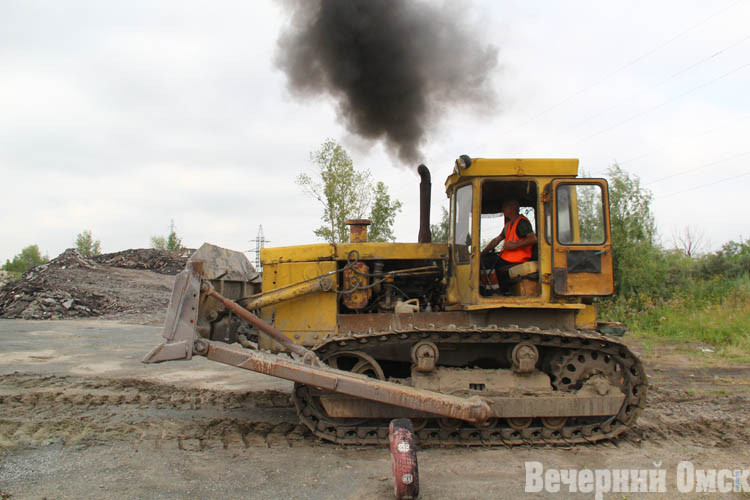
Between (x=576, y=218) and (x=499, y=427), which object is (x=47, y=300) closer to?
(x=499, y=427)

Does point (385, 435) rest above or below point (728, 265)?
below

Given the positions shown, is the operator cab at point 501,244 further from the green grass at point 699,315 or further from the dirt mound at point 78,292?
the dirt mound at point 78,292

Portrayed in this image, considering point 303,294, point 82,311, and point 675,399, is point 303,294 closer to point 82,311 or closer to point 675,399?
point 675,399

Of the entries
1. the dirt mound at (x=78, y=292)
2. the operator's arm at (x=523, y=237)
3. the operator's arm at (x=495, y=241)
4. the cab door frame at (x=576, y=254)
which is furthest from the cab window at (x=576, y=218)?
the dirt mound at (x=78, y=292)

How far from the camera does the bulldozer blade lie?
5062 millimetres

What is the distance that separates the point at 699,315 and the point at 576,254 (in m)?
10.4

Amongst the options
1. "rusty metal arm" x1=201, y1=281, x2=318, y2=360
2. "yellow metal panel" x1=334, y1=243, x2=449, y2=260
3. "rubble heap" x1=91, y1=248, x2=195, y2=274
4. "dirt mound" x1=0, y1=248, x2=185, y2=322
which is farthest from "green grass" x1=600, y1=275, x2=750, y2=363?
"rubble heap" x1=91, y1=248, x2=195, y2=274

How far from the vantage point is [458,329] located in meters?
5.18

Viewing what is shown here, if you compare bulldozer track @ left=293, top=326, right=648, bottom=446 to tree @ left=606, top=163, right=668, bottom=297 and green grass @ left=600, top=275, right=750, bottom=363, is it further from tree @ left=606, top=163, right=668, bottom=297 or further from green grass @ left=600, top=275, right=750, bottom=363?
tree @ left=606, top=163, right=668, bottom=297

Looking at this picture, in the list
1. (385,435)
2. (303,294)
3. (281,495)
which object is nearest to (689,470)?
(385,435)

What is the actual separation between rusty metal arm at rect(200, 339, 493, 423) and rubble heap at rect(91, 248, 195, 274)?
88.1 ft

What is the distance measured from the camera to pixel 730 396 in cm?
738

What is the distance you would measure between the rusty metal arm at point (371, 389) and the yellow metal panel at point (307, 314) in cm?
114

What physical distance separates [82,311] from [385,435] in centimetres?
1743
